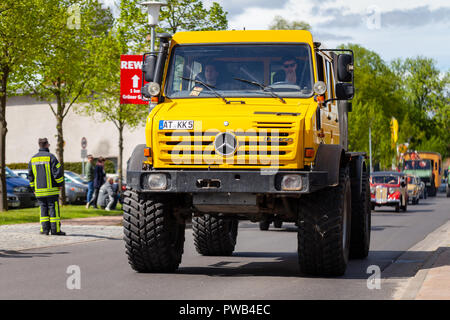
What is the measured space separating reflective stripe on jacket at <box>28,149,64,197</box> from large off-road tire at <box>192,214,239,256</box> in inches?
193

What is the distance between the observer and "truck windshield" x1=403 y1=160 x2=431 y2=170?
217 feet

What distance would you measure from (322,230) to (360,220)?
3230 millimetres

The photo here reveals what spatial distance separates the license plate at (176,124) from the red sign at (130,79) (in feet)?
38.4

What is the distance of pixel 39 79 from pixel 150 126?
68.7ft

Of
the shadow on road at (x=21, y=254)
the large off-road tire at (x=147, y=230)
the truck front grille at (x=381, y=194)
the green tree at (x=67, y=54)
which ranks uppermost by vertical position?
the green tree at (x=67, y=54)

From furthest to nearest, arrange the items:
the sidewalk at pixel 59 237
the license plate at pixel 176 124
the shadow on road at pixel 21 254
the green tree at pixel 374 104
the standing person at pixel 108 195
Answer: the green tree at pixel 374 104, the standing person at pixel 108 195, the sidewalk at pixel 59 237, the shadow on road at pixel 21 254, the license plate at pixel 176 124

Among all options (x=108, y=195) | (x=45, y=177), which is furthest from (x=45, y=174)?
(x=108, y=195)

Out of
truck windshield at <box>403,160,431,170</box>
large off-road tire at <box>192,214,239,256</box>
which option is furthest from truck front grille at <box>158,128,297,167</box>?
truck windshield at <box>403,160,431,170</box>

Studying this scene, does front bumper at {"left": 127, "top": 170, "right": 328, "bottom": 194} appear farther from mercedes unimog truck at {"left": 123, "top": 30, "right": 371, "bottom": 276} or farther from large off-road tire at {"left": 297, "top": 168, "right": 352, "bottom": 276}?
large off-road tire at {"left": 297, "top": 168, "right": 352, "bottom": 276}

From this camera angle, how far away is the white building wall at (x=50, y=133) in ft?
208

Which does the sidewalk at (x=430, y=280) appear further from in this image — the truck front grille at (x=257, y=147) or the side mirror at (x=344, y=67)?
the side mirror at (x=344, y=67)

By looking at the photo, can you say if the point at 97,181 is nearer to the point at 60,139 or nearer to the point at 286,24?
the point at 60,139

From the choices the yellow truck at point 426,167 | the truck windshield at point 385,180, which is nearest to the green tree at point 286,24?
the yellow truck at point 426,167
